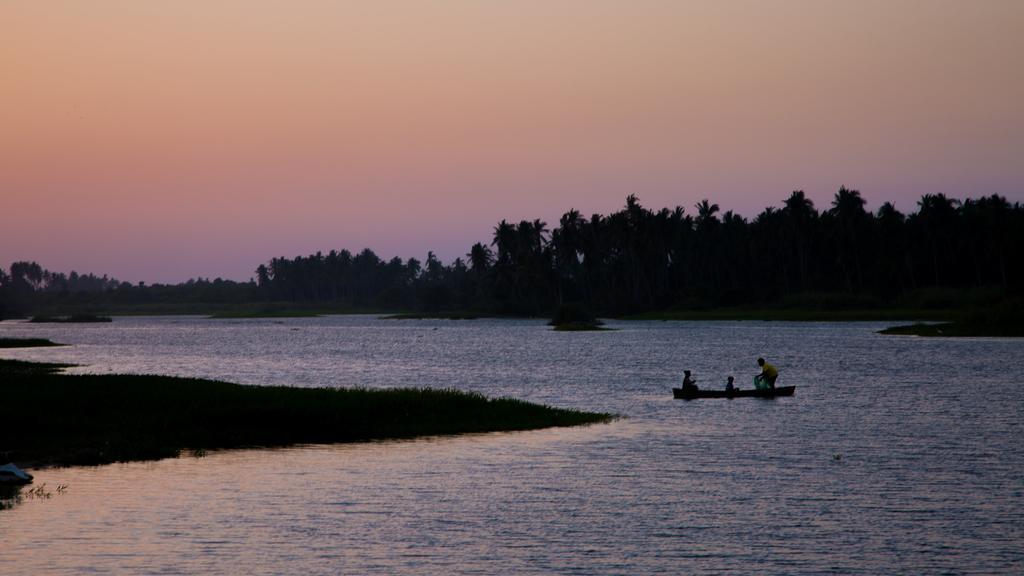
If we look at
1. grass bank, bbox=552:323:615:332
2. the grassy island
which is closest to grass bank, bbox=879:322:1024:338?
grass bank, bbox=552:323:615:332

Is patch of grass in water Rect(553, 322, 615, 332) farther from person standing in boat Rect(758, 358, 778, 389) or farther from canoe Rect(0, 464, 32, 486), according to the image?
canoe Rect(0, 464, 32, 486)

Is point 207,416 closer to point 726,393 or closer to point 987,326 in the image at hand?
point 726,393

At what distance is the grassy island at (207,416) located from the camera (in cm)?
4209

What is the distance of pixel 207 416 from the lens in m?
47.6

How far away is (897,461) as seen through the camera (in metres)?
41.0

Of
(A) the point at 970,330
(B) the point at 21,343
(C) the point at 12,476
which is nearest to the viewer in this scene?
(C) the point at 12,476

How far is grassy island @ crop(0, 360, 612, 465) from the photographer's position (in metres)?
42.1

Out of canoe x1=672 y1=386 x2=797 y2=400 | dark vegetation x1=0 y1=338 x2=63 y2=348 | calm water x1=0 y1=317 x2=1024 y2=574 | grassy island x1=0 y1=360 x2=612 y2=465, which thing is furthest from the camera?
dark vegetation x1=0 y1=338 x2=63 y2=348

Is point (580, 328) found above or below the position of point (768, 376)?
above

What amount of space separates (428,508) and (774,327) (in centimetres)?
16489

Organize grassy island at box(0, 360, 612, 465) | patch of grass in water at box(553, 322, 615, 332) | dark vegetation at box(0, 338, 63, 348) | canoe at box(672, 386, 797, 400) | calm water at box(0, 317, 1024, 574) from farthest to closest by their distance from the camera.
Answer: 1. patch of grass in water at box(553, 322, 615, 332)
2. dark vegetation at box(0, 338, 63, 348)
3. canoe at box(672, 386, 797, 400)
4. grassy island at box(0, 360, 612, 465)
5. calm water at box(0, 317, 1024, 574)

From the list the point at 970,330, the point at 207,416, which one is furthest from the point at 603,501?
the point at 970,330

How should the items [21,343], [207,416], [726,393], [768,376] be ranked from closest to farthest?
[207,416] < [726,393] < [768,376] < [21,343]

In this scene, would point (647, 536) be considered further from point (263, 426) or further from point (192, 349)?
point (192, 349)
